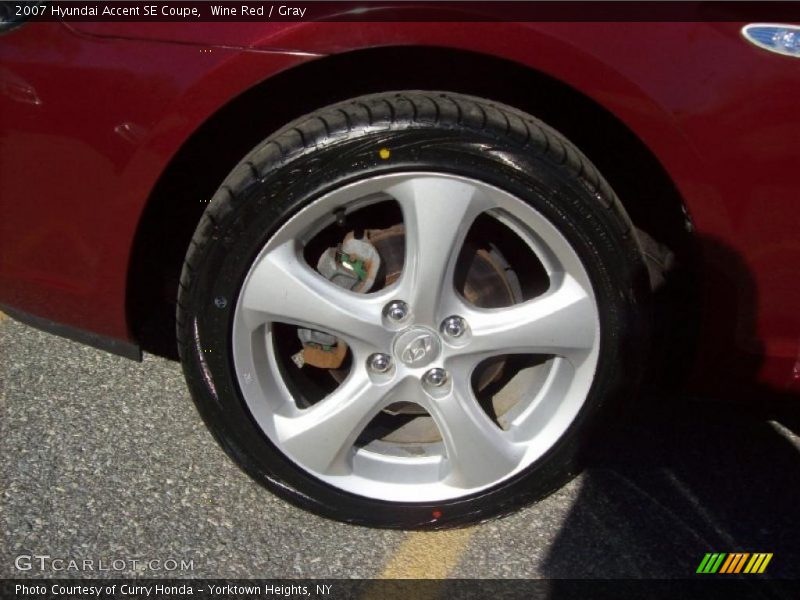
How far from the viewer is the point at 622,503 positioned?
2.31 meters

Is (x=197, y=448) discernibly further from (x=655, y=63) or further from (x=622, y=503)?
(x=655, y=63)

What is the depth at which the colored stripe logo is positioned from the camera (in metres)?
2.17

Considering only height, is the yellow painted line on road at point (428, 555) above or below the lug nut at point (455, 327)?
below

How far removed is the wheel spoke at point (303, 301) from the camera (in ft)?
6.37

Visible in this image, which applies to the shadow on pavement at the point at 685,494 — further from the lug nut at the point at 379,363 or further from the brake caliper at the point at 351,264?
the brake caliper at the point at 351,264

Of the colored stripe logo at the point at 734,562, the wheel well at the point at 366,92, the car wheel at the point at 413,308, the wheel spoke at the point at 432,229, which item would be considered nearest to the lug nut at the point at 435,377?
the car wheel at the point at 413,308

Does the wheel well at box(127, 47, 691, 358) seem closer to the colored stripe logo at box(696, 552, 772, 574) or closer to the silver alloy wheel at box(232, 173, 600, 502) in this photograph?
the silver alloy wheel at box(232, 173, 600, 502)

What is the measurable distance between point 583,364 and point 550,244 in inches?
11.6

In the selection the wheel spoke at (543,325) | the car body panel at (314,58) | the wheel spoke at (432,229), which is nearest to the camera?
the car body panel at (314,58)

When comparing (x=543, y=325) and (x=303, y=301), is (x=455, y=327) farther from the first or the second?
(x=303, y=301)

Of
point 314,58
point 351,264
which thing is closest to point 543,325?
point 351,264

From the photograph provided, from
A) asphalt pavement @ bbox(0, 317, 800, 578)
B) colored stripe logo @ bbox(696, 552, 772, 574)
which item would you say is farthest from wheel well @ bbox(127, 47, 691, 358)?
colored stripe logo @ bbox(696, 552, 772, 574)

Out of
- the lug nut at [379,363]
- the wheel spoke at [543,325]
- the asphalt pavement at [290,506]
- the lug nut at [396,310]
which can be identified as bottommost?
the asphalt pavement at [290,506]

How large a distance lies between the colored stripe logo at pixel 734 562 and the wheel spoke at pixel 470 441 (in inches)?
20.2
